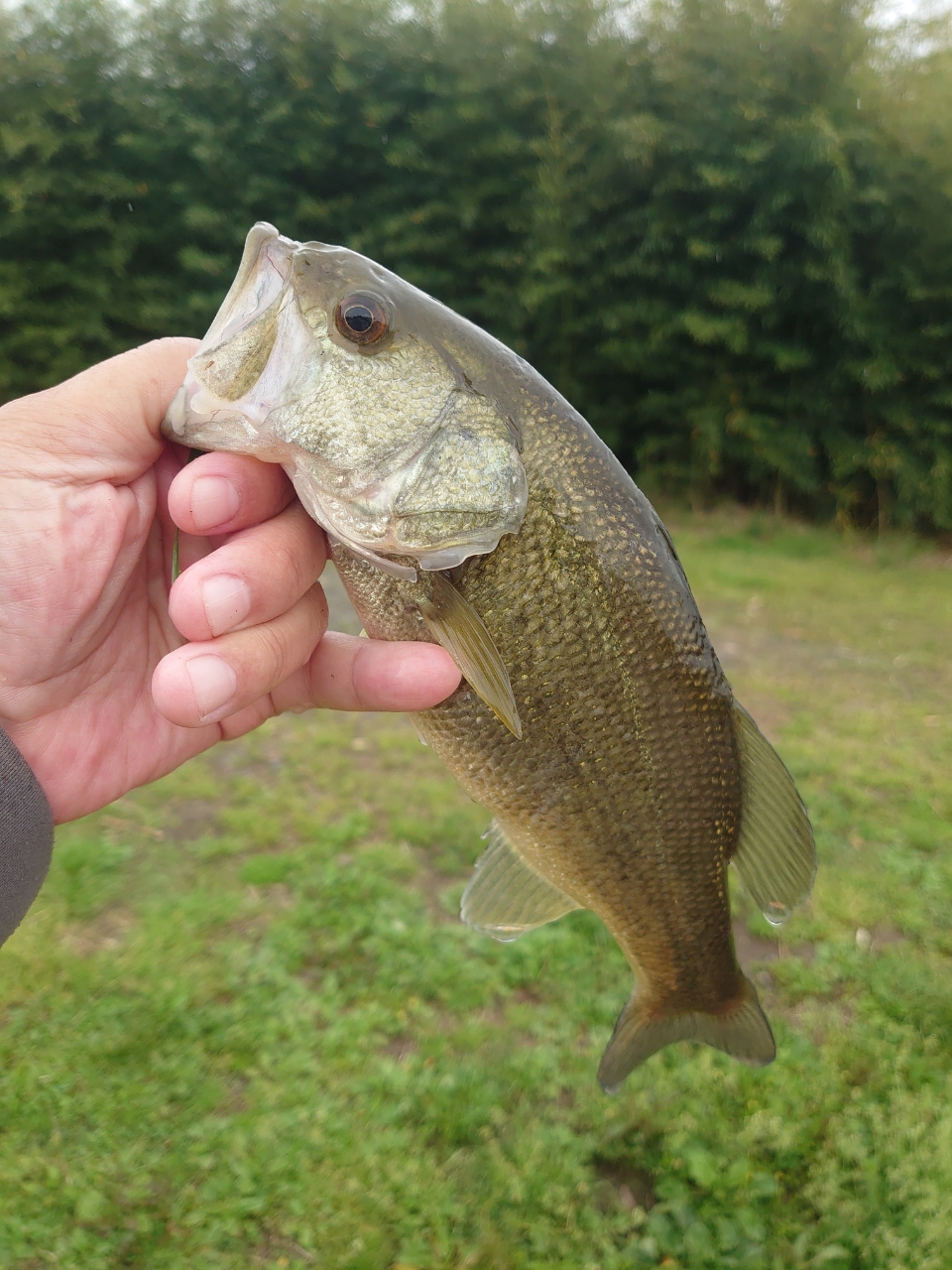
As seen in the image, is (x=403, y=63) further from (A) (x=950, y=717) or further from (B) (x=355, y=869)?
(B) (x=355, y=869)

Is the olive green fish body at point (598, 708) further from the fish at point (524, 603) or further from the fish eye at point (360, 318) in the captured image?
the fish eye at point (360, 318)

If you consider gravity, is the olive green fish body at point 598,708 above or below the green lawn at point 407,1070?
above

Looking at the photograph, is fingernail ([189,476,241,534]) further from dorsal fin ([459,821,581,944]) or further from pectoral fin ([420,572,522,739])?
dorsal fin ([459,821,581,944])

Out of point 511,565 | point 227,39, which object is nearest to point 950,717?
Answer: point 511,565

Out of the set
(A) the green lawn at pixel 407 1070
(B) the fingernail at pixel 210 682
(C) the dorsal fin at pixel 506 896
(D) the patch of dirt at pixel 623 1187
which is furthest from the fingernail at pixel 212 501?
(D) the patch of dirt at pixel 623 1187

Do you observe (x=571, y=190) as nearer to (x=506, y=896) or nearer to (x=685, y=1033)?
(x=506, y=896)

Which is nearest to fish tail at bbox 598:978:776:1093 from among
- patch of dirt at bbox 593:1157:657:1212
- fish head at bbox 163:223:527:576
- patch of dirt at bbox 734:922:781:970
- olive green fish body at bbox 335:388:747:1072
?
olive green fish body at bbox 335:388:747:1072

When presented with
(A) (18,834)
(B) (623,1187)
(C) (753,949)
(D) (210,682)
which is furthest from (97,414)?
(C) (753,949)
